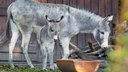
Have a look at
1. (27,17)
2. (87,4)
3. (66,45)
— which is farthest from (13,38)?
(87,4)

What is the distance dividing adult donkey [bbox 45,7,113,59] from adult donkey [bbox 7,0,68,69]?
0.25 m

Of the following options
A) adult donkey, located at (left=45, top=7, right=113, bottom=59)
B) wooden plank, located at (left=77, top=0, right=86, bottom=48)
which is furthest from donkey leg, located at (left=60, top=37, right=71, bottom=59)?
wooden plank, located at (left=77, top=0, right=86, bottom=48)

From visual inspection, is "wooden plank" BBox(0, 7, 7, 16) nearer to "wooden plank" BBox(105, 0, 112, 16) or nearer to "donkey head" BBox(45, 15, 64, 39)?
"donkey head" BBox(45, 15, 64, 39)

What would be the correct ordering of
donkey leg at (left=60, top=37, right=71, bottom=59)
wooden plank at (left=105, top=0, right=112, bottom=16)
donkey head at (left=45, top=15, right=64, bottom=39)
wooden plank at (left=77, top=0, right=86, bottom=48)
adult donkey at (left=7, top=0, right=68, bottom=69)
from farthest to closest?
wooden plank at (left=105, top=0, right=112, bottom=16), wooden plank at (left=77, top=0, right=86, bottom=48), donkey leg at (left=60, top=37, right=71, bottom=59), adult donkey at (left=7, top=0, right=68, bottom=69), donkey head at (left=45, top=15, right=64, bottom=39)

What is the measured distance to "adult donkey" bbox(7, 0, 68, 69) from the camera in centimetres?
879

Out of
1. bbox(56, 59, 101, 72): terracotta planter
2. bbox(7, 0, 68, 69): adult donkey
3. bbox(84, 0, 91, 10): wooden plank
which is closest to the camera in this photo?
bbox(56, 59, 101, 72): terracotta planter

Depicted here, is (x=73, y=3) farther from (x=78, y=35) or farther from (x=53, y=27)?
(x=53, y=27)

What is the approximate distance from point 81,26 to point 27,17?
1339mm

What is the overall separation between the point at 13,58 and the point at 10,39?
512 millimetres

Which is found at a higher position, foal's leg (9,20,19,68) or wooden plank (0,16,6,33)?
wooden plank (0,16,6,33)

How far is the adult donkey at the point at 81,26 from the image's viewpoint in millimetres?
8984

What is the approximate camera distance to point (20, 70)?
8180 millimetres

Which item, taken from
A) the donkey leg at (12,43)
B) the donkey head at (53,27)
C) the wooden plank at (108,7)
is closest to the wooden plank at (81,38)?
the wooden plank at (108,7)

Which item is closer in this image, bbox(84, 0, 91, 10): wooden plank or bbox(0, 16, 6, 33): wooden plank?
bbox(0, 16, 6, 33): wooden plank
